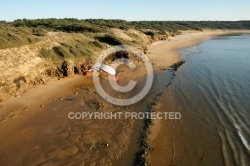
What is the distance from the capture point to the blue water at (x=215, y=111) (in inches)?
498

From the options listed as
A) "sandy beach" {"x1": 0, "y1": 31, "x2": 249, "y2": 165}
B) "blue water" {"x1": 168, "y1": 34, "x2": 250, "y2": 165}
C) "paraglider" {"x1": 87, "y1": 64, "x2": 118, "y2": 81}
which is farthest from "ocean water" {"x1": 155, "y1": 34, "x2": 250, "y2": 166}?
"paraglider" {"x1": 87, "y1": 64, "x2": 118, "y2": 81}

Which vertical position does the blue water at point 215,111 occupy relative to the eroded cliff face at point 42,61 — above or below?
below

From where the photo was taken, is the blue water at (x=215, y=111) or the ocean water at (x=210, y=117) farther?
the blue water at (x=215, y=111)

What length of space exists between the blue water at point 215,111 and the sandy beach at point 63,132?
7.82 feet

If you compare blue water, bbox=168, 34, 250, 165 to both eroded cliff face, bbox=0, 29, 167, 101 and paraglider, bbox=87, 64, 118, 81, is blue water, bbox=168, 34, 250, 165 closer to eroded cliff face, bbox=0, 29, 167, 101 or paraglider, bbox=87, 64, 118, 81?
paraglider, bbox=87, 64, 118, 81

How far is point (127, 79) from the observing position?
948 inches

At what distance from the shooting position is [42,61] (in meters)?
23.0

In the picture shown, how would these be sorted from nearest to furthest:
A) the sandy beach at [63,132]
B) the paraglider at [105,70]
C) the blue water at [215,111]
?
the sandy beach at [63,132], the blue water at [215,111], the paraglider at [105,70]

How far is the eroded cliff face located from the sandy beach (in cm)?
128

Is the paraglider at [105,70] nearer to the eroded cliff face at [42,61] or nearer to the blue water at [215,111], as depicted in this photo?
the eroded cliff face at [42,61]

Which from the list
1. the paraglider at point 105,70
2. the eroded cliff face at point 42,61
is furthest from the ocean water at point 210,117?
the eroded cliff face at point 42,61

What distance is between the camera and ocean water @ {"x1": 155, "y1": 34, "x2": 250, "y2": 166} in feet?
40.2

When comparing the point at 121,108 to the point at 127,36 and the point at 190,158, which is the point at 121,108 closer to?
the point at 190,158

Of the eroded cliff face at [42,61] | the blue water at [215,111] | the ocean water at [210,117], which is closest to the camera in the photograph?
the ocean water at [210,117]
